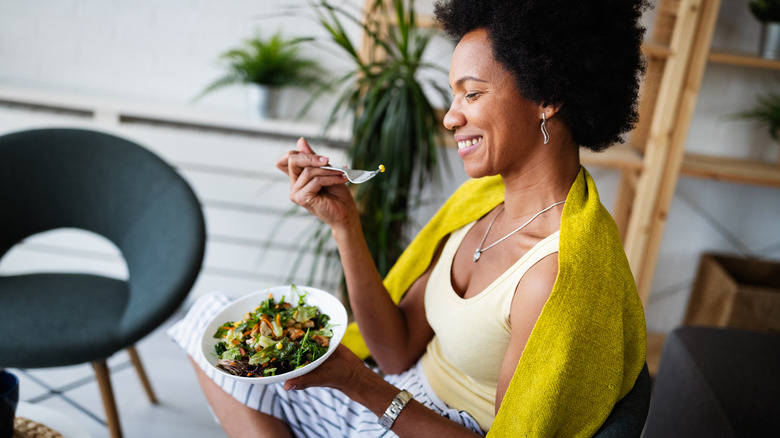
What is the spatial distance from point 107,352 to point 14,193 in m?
0.64

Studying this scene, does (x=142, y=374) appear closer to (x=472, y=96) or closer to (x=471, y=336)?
(x=471, y=336)

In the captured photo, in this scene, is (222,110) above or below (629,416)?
above

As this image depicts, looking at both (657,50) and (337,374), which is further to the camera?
(657,50)

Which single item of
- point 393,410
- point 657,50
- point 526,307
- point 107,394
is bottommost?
point 107,394

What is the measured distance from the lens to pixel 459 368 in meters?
1.12

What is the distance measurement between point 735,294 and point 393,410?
1.75 metres

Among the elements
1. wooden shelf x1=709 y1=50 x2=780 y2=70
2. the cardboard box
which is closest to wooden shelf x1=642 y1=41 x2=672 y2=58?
wooden shelf x1=709 y1=50 x2=780 y2=70

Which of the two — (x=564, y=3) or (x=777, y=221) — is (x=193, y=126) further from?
(x=777, y=221)

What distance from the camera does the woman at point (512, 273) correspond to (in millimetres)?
901

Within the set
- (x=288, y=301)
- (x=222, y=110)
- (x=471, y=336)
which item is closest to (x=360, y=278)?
(x=288, y=301)

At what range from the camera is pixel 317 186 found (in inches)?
43.7

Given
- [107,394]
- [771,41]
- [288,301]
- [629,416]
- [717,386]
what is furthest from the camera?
[771,41]

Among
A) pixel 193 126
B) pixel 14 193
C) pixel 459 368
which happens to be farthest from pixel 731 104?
pixel 14 193

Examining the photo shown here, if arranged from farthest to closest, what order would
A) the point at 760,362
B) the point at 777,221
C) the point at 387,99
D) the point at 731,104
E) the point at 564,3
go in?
the point at 777,221 < the point at 731,104 < the point at 387,99 < the point at 760,362 < the point at 564,3
